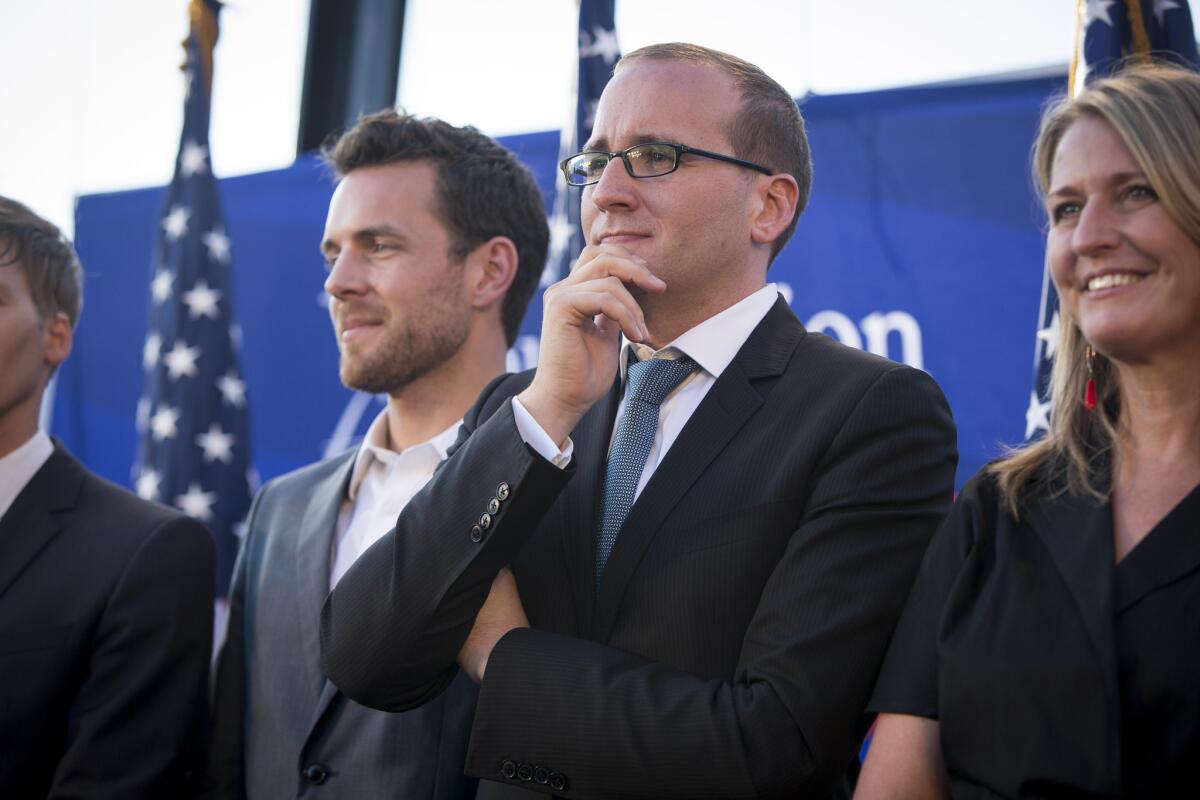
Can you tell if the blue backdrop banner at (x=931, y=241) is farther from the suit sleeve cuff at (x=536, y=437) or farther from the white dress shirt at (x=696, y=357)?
the suit sleeve cuff at (x=536, y=437)

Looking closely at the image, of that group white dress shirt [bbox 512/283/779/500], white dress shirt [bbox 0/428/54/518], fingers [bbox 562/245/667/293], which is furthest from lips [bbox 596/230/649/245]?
white dress shirt [bbox 0/428/54/518]

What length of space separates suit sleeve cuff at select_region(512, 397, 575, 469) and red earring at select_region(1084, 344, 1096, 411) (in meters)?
0.95

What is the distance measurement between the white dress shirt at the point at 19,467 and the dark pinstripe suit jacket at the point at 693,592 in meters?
1.42

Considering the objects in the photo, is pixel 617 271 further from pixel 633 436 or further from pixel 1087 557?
pixel 1087 557

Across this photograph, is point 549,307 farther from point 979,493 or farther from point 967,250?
point 967,250

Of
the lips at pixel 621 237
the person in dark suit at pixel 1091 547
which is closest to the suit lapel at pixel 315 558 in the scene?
the lips at pixel 621 237

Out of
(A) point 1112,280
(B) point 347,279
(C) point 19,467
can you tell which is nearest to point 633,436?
(A) point 1112,280

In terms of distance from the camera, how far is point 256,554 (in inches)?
127

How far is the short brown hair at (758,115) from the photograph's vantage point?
2.55 metres

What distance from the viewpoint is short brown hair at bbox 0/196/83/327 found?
342 centimetres

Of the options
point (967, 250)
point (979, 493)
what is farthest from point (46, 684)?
point (967, 250)

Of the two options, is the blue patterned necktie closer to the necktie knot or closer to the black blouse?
the necktie knot

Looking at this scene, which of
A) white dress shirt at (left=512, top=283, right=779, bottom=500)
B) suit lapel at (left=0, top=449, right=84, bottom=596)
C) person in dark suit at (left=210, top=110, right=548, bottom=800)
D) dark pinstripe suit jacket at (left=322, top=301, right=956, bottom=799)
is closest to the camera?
dark pinstripe suit jacket at (left=322, top=301, right=956, bottom=799)

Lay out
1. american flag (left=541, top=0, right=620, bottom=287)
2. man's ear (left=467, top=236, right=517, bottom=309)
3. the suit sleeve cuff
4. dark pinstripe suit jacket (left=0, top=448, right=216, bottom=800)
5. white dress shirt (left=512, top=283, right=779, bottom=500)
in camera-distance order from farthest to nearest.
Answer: american flag (left=541, top=0, right=620, bottom=287) < man's ear (left=467, top=236, right=517, bottom=309) < dark pinstripe suit jacket (left=0, top=448, right=216, bottom=800) < white dress shirt (left=512, top=283, right=779, bottom=500) < the suit sleeve cuff
